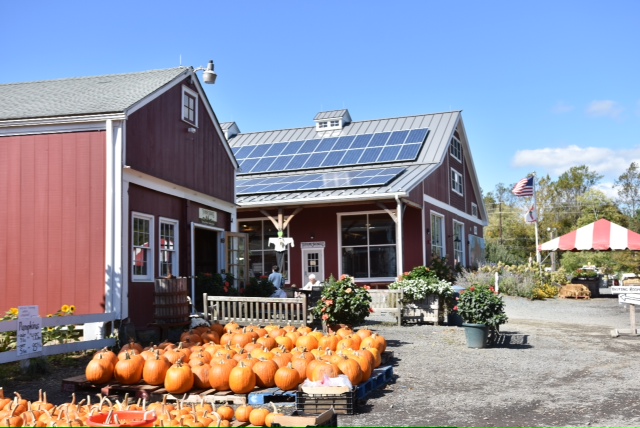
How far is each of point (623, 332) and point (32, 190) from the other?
1310 cm

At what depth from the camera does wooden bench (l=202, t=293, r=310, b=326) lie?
12.9 metres

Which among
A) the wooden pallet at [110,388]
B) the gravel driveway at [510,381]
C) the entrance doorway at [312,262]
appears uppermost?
the entrance doorway at [312,262]

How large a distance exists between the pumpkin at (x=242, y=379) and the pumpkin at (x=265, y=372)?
0.47 feet

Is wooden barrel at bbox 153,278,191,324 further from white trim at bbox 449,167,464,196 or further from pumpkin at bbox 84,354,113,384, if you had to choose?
white trim at bbox 449,167,464,196

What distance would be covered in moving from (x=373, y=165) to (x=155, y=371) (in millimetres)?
19182

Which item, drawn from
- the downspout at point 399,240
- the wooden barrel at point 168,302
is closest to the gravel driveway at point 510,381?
the wooden barrel at point 168,302

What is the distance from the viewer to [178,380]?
7.63 m

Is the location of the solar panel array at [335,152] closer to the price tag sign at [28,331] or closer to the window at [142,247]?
the window at [142,247]

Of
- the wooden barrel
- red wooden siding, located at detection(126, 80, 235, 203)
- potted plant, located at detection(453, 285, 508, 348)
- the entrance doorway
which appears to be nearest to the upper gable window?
red wooden siding, located at detection(126, 80, 235, 203)

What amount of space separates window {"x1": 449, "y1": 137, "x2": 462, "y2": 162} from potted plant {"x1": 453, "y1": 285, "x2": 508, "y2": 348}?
16.7 metres

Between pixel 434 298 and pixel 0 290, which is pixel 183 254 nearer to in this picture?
pixel 0 290

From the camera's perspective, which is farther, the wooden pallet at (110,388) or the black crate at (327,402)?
the wooden pallet at (110,388)

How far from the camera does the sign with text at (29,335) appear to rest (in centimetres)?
948

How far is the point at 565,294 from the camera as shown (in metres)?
27.7
